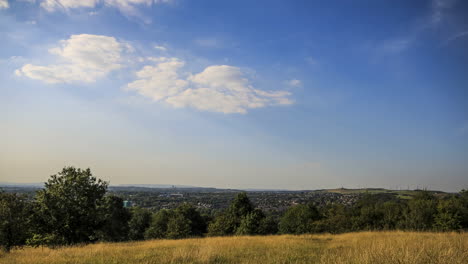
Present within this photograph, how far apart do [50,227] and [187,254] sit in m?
13.5

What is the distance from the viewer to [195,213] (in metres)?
72.3

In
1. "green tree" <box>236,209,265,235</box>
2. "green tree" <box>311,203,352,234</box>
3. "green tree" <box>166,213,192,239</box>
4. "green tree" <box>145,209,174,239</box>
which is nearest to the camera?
"green tree" <box>236,209,265,235</box>

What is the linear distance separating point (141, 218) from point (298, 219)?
154 ft

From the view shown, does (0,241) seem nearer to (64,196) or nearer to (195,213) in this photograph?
(64,196)

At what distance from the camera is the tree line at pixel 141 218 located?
1780cm

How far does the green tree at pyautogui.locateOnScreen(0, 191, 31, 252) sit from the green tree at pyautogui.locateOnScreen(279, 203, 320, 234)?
55.4 meters

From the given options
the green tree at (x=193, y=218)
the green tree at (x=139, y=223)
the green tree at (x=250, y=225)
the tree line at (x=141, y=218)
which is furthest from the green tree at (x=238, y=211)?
the green tree at (x=139, y=223)

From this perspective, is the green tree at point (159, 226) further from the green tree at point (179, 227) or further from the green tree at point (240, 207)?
the green tree at point (240, 207)

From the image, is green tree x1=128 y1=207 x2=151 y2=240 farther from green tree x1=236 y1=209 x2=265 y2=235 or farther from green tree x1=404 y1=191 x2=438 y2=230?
green tree x1=404 y1=191 x2=438 y2=230

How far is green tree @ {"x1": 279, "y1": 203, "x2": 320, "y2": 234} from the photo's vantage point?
63250 millimetres

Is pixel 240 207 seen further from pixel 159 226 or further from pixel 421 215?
pixel 159 226

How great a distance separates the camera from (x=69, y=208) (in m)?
19.1

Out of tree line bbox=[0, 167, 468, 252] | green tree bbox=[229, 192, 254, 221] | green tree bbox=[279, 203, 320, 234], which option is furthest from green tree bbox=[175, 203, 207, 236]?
green tree bbox=[229, 192, 254, 221]

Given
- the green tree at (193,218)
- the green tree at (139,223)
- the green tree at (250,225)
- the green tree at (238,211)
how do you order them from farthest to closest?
1. the green tree at (139,223)
2. the green tree at (193,218)
3. the green tree at (238,211)
4. the green tree at (250,225)
